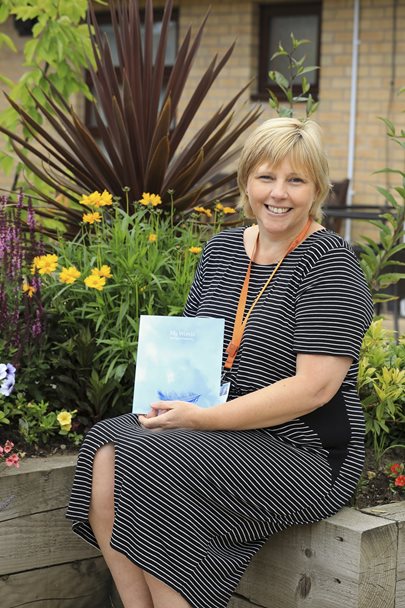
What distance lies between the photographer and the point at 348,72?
9.80 metres

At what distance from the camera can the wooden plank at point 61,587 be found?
3.38 metres

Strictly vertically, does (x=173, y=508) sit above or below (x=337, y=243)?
below

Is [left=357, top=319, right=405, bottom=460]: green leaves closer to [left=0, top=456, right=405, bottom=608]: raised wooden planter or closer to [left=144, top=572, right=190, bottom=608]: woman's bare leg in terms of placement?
[left=0, top=456, right=405, bottom=608]: raised wooden planter

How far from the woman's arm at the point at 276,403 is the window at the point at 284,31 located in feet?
24.8

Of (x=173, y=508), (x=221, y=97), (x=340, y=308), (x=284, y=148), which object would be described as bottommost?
(x=173, y=508)

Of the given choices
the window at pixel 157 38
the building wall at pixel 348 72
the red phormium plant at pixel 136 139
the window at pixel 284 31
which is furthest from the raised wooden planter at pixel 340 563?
the window at pixel 157 38

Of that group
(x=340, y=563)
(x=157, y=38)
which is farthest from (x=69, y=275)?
(x=157, y=38)

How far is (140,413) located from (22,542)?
0.62 m

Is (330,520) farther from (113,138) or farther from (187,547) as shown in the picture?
(113,138)

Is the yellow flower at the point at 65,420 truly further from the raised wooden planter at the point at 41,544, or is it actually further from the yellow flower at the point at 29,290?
the yellow flower at the point at 29,290

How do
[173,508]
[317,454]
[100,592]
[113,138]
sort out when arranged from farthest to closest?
[113,138]
[100,592]
[317,454]
[173,508]

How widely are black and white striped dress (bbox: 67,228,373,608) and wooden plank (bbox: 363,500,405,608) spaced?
0.12 metres

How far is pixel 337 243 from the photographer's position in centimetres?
311

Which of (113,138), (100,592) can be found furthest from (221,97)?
(100,592)
